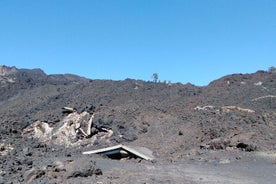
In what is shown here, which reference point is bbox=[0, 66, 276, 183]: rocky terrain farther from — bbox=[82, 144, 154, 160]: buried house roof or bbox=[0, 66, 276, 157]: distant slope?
bbox=[82, 144, 154, 160]: buried house roof

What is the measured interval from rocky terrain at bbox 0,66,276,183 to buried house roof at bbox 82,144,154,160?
50 centimetres

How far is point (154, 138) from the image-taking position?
19.9 metres

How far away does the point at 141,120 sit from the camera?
894 inches

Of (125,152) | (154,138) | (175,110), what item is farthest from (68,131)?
(175,110)

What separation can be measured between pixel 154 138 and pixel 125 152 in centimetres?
321

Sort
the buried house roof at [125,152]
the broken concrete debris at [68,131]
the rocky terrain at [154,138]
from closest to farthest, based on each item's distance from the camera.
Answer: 1. the rocky terrain at [154,138]
2. the buried house roof at [125,152]
3. the broken concrete debris at [68,131]

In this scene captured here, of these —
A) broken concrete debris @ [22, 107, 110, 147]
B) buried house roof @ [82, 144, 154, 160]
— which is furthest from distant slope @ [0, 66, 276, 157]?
buried house roof @ [82, 144, 154, 160]

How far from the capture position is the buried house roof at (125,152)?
16459mm

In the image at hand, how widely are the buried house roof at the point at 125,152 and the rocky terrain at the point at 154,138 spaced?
0.50 meters

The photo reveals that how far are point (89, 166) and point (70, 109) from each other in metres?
11.2

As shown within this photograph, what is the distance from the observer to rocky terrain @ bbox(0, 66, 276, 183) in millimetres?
11820

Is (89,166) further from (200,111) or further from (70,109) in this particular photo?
(200,111)

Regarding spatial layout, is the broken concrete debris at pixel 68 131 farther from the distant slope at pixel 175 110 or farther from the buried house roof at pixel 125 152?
the buried house roof at pixel 125 152

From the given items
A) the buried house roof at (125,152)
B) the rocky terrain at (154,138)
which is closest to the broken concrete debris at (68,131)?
the rocky terrain at (154,138)
